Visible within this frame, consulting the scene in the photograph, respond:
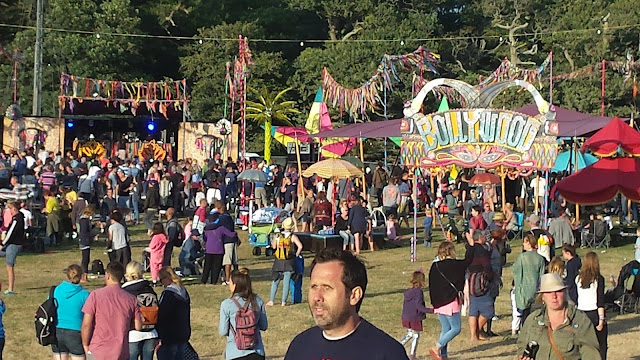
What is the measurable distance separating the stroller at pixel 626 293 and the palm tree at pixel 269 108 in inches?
1219

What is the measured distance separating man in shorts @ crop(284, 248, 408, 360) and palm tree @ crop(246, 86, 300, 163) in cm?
4156

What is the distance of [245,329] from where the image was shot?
356 inches

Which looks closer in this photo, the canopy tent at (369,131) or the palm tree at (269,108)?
the canopy tent at (369,131)

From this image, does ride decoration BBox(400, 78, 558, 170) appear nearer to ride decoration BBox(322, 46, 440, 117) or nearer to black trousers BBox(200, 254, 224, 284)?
black trousers BBox(200, 254, 224, 284)

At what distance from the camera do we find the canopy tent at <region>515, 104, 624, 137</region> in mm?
28328

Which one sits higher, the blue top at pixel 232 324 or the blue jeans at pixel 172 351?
the blue top at pixel 232 324

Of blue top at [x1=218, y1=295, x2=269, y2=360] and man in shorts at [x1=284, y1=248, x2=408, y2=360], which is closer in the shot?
man in shorts at [x1=284, y1=248, x2=408, y2=360]

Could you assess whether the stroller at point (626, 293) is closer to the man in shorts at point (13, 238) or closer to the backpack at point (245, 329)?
the backpack at point (245, 329)

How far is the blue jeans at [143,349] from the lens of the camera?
9375mm

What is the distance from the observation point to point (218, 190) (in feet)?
93.7

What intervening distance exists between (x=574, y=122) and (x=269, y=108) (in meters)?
20.6

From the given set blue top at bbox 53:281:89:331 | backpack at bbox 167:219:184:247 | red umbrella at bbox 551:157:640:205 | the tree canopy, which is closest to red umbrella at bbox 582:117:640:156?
red umbrella at bbox 551:157:640:205

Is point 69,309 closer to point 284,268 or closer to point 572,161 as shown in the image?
point 284,268

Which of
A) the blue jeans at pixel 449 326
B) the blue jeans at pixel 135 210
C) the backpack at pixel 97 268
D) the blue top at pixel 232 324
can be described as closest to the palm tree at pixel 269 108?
the blue jeans at pixel 135 210
